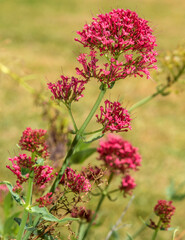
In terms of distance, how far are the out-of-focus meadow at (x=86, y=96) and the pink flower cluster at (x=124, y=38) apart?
4cm

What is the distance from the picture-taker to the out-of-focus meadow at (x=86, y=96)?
2662 millimetres

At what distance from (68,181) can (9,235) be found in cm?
24

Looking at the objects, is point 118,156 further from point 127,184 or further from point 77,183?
point 77,183

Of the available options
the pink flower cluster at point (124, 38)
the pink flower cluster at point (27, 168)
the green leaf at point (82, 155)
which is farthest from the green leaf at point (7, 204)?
the pink flower cluster at point (124, 38)

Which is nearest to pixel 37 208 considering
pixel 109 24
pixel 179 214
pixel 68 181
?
pixel 68 181

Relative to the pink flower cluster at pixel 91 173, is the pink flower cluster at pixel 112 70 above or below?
above

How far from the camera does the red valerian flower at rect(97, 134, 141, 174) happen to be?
87cm

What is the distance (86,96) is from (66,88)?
449 cm

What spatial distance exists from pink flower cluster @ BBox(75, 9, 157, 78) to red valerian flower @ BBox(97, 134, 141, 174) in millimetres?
345

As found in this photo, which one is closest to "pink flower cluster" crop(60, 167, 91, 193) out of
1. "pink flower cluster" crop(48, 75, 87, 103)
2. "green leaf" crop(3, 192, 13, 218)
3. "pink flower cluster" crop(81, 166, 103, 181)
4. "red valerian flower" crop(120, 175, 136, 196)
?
"pink flower cluster" crop(81, 166, 103, 181)

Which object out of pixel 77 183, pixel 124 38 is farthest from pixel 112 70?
pixel 77 183

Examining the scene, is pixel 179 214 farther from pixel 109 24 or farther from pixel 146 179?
pixel 109 24

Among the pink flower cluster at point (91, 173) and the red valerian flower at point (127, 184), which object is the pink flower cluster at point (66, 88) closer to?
the pink flower cluster at point (91, 173)

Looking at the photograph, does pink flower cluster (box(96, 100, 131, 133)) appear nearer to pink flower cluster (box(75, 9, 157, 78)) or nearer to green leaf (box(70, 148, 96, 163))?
pink flower cluster (box(75, 9, 157, 78))
